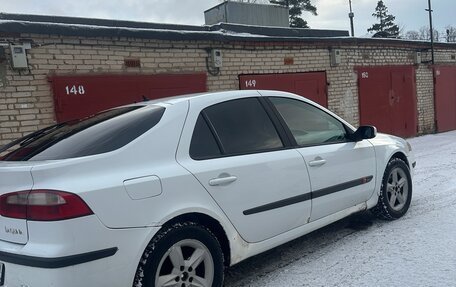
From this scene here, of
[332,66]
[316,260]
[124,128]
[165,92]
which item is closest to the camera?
[124,128]

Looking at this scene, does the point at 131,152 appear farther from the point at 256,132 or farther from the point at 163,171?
the point at 256,132

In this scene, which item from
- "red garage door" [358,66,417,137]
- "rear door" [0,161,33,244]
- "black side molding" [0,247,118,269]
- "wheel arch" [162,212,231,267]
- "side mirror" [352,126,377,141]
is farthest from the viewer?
"red garage door" [358,66,417,137]

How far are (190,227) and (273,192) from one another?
83cm

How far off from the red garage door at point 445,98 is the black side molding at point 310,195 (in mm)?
11066

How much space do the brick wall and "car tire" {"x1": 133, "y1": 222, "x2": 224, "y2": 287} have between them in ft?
14.6

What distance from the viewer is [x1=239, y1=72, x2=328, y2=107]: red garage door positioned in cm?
925

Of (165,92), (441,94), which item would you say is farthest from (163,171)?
(441,94)

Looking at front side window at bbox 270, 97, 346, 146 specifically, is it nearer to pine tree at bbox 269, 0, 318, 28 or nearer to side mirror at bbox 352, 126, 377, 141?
side mirror at bbox 352, 126, 377, 141

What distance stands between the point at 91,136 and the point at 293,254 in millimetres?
2165

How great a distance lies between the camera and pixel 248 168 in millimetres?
3283

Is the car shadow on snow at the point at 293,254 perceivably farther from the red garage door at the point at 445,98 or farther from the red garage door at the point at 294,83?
the red garage door at the point at 445,98

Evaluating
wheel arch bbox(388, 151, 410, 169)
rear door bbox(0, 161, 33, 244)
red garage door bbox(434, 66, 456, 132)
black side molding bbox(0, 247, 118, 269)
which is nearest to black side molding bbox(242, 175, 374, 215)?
wheel arch bbox(388, 151, 410, 169)

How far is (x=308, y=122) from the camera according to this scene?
13.7ft

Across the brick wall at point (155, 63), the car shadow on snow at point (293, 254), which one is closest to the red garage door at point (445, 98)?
the brick wall at point (155, 63)
